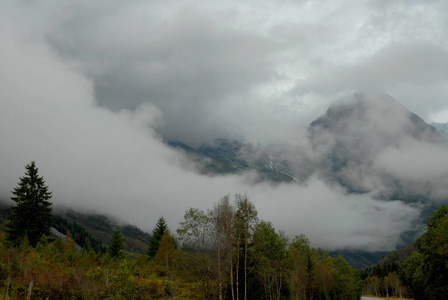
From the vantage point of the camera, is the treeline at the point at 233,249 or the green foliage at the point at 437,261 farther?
the treeline at the point at 233,249

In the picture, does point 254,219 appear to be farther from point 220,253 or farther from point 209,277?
point 209,277

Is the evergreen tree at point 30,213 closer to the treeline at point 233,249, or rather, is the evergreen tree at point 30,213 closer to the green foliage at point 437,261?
the treeline at point 233,249

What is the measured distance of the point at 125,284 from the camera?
27.6m

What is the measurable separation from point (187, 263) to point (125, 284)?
50.2 feet

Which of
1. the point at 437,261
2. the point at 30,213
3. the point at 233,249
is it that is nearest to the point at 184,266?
the point at 233,249

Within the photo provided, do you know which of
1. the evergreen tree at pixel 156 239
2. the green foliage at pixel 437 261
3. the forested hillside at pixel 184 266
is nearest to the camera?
the forested hillside at pixel 184 266

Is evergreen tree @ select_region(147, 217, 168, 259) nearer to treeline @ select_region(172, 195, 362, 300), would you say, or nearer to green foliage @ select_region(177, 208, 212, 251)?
treeline @ select_region(172, 195, 362, 300)

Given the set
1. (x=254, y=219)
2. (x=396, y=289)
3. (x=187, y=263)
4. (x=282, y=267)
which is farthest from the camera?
(x=396, y=289)

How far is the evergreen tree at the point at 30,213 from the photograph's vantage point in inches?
1928

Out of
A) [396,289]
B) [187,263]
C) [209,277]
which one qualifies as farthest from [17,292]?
[396,289]

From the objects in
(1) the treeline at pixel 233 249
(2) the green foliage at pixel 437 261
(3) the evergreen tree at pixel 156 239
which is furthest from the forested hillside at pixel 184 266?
(2) the green foliage at pixel 437 261

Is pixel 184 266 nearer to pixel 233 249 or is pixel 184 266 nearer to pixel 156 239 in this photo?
pixel 233 249

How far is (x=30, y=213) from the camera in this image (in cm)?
5038

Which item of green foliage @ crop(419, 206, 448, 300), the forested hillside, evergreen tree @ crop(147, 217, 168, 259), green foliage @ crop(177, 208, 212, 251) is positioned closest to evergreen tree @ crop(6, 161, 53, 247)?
the forested hillside
